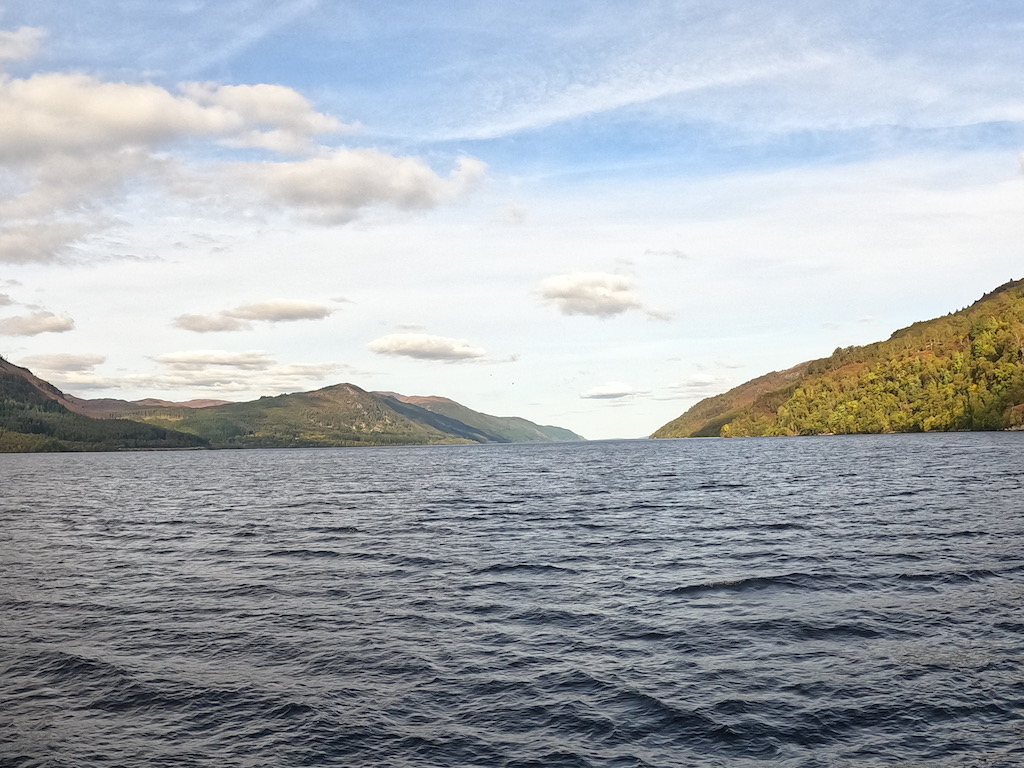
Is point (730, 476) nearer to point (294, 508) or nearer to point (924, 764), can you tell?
point (294, 508)

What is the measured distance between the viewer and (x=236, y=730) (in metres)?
19.2

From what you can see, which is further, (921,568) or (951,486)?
(951,486)

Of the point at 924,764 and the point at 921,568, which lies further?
the point at 921,568

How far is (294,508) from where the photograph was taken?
81.9m

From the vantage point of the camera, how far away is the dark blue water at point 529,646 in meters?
18.1

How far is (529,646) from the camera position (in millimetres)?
25797

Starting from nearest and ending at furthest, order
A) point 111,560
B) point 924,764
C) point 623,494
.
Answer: point 924,764
point 111,560
point 623,494

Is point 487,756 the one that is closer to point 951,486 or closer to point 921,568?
point 921,568

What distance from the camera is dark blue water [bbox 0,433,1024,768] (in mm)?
18109

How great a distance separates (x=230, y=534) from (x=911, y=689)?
52.6 m

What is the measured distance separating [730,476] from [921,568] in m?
81.2

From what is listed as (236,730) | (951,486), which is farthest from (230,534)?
(951,486)

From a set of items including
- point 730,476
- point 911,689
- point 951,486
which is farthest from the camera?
point 730,476

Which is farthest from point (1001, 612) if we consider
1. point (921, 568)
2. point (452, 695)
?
point (452, 695)
